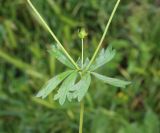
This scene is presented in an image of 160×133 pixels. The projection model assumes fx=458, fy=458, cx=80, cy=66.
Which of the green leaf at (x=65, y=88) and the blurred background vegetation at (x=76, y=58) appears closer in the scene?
the green leaf at (x=65, y=88)

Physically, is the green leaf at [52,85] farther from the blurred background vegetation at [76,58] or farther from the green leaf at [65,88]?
the blurred background vegetation at [76,58]

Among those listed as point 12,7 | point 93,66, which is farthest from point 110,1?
point 93,66

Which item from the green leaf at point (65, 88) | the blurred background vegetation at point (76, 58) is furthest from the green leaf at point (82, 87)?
the blurred background vegetation at point (76, 58)

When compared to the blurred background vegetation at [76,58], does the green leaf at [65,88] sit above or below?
above

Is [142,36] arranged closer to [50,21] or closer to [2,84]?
[50,21]

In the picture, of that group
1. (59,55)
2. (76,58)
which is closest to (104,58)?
(59,55)

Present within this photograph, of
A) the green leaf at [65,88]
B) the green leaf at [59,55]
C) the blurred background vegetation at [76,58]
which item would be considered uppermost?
the green leaf at [59,55]

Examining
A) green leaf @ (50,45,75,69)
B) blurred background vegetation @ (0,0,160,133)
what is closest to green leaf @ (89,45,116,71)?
green leaf @ (50,45,75,69)
